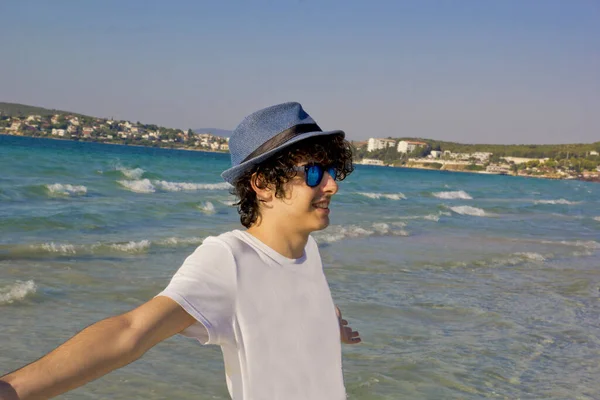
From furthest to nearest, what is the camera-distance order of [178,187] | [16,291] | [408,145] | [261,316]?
[408,145] → [178,187] → [16,291] → [261,316]

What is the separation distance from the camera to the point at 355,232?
16312 millimetres

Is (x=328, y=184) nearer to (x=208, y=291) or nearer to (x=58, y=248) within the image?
(x=208, y=291)

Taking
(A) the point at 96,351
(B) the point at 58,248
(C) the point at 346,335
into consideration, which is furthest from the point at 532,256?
(A) the point at 96,351

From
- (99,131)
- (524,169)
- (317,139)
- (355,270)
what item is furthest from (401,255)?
(524,169)

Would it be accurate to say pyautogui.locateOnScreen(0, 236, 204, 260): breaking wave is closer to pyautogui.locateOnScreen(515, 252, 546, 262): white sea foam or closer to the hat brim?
pyautogui.locateOnScreen(515, 252, 546, 262): white sea foam

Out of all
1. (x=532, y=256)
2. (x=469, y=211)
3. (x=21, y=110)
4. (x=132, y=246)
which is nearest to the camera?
(x=132, y=246)

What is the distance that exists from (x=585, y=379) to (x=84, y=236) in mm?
9388

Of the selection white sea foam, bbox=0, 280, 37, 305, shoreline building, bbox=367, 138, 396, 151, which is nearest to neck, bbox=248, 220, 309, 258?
white sea foam, bbox=0, 280, 37, 305

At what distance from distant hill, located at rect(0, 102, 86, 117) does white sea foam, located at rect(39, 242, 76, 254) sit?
112650 millimetres

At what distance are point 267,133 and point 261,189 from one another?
154 mm

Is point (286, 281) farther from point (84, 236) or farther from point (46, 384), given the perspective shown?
point (84, 236)

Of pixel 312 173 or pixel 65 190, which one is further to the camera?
pixel 65 190

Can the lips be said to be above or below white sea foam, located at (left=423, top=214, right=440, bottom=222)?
above

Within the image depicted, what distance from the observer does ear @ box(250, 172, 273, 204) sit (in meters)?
1.93
